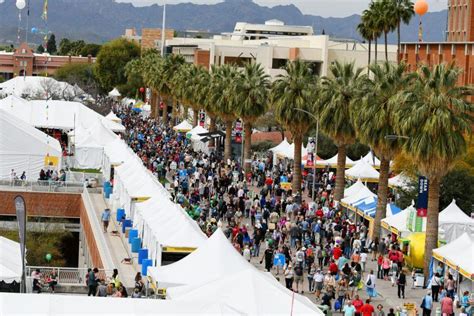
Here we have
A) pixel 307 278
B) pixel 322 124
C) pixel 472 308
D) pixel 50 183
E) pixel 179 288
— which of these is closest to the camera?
pixel 179 288

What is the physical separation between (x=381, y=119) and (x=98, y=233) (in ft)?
36.7

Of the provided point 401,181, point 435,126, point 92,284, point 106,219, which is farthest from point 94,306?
point 401,181

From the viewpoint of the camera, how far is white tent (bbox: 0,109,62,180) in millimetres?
57125

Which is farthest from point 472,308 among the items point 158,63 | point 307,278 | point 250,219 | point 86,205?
point 158,63

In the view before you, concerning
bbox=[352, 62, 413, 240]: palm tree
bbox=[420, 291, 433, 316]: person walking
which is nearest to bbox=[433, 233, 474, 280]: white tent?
bbox=[420, 291, 433, 316]: person walking

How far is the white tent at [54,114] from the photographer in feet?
243

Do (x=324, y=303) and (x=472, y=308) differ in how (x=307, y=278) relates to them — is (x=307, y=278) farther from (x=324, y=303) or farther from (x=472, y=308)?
(x=472, y=308)

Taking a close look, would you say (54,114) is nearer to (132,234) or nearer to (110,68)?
(132,234)

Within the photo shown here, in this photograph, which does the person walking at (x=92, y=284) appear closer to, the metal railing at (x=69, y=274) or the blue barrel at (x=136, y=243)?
the metal railing at (x=69, y=274)

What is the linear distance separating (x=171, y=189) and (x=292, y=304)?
104ft

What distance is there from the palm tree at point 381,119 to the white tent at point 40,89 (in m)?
75.3

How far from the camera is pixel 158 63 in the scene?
4284 inches

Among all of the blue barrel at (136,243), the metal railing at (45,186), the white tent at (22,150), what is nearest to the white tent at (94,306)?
the blue barrel at (136,243)

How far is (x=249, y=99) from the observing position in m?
62.2
